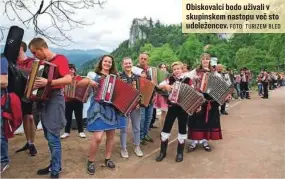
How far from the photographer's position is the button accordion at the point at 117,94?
4898 millimetres

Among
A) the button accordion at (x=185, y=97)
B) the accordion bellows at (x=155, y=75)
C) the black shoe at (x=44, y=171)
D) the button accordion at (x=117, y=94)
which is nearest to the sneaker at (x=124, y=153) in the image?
the button accordion at (x=117, y=94)

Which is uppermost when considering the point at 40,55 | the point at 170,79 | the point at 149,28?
the point at 149,28

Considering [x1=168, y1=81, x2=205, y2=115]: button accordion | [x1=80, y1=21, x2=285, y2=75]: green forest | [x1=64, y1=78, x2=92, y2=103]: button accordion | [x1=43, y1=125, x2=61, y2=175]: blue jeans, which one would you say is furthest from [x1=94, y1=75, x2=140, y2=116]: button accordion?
[x1=80, y1=21, x2=285, y2=75]: green forest

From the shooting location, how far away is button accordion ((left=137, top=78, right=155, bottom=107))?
5.64 metres

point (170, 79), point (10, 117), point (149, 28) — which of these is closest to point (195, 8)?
point (170, 79)

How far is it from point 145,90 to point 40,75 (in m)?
2.02

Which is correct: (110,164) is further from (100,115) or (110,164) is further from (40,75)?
(40,75)

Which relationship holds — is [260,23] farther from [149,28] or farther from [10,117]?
[149,28]

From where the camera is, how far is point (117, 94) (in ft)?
16.4

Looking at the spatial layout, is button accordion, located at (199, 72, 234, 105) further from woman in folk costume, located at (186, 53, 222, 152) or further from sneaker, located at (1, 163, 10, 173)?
sneaker, located at (1, 163, 10, 173)

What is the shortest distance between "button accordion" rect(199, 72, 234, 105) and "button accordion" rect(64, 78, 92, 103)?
2.44m

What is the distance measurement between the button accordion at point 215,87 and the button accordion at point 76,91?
2439 millimetres

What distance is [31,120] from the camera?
18.6ft

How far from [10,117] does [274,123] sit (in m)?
7.09
